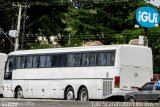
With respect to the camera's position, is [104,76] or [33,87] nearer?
[104,76]

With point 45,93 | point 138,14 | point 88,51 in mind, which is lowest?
point 45,93

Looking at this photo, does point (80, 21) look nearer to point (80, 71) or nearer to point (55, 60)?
point (55, 60)

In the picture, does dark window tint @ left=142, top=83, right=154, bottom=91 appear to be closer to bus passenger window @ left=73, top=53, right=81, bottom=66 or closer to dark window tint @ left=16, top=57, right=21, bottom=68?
bus passenger window @ left=73, top=53, right=81, bottom=66

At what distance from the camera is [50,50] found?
34.0m

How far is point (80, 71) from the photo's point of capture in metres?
31.5

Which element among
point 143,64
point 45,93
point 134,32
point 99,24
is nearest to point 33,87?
point 45,93

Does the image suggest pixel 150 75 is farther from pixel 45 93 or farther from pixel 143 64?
pixel 45 93

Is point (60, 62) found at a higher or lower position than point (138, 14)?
lower

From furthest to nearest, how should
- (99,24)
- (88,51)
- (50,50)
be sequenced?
(99,24), (50,50), (88,51)

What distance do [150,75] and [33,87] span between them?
8519 mm

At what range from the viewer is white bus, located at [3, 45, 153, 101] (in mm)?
29484

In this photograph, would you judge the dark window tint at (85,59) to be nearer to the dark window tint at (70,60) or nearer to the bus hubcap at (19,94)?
the dark window tint at (70,60)

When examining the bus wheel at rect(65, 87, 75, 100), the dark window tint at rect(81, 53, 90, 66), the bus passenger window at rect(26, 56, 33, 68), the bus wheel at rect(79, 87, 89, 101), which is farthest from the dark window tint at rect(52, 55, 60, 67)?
the bus wheel at rect(79, 87, 89, 101)

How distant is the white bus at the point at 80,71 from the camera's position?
29.5 m
